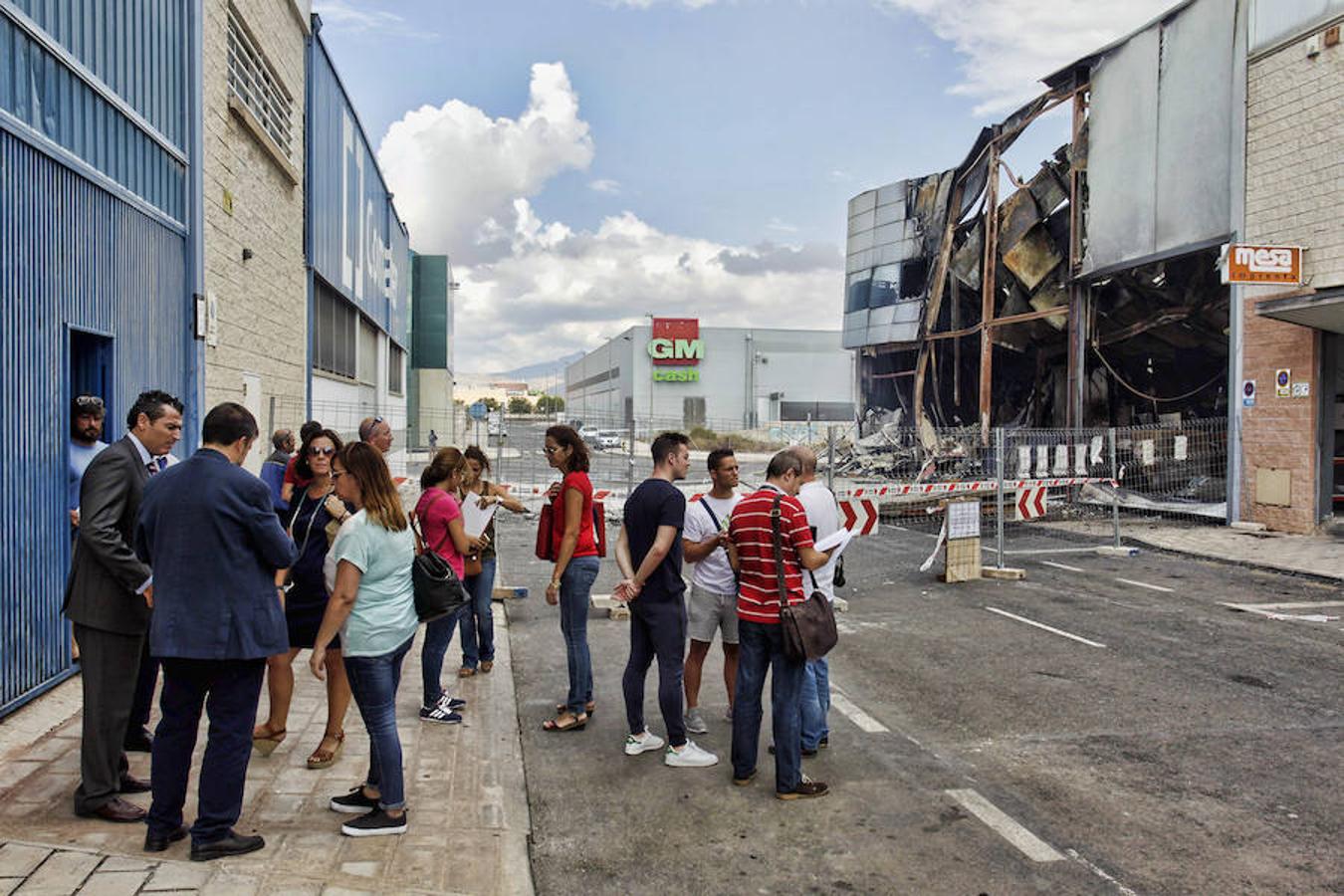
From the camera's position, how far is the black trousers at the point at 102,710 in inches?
159

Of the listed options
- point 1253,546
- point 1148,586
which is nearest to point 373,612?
point 1148,586

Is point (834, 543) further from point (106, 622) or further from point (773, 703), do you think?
point (106, 622)

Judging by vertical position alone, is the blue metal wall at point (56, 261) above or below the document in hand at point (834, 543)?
above

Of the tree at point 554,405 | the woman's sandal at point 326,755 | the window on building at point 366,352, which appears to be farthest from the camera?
the tree at point 554,405

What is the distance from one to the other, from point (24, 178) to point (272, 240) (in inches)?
271

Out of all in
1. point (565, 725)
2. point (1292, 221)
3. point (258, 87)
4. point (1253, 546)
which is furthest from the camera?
point (1292, 221)

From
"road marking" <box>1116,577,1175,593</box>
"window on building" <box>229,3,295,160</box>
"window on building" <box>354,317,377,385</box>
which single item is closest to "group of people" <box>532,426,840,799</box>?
"road marking" <box>1116,577,1175,593</box>

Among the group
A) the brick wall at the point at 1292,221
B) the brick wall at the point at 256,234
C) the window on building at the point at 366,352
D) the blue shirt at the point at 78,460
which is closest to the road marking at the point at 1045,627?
the blue shirt at the point at 78,460

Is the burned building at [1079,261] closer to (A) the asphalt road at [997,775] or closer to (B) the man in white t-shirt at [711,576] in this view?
(A) the asphalt road at [997,775]

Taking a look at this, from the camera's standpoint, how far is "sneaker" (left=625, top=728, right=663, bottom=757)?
5355 mm

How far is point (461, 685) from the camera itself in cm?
662

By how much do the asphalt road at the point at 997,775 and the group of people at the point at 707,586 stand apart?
0.72ft

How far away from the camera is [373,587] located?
13.5ft

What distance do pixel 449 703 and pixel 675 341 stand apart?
58045 millimetres
